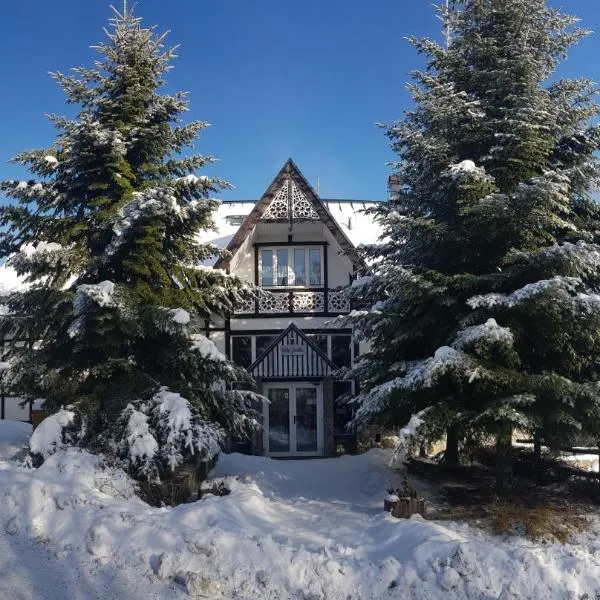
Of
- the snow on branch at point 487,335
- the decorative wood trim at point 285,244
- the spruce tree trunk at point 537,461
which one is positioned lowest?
the spruce tree trunk at point 537,461

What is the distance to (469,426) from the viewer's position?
8.68m

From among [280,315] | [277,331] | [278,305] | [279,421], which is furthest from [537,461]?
[278,305]

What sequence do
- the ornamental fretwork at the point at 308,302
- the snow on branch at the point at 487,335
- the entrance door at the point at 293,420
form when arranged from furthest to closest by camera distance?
the ornamental fretwork at the point at 308,302
the entrance door at the point at 293,420
the snow on branch at the point at 487,335

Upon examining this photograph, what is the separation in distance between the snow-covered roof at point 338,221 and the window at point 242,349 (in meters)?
3.96

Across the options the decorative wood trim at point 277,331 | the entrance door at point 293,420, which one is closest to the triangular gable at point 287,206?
the decorative wood trim at point 277,331

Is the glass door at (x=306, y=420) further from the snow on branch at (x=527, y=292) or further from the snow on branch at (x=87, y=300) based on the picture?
the snow on branch at (x=527, y=292)

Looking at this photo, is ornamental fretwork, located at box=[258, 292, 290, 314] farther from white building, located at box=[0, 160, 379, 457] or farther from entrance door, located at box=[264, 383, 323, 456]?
entrance door, located at box=[264, 383, 323, 456]

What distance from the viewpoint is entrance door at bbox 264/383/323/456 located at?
17.5 m

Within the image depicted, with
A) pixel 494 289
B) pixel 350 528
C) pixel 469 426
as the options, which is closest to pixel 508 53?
pixel 494 289

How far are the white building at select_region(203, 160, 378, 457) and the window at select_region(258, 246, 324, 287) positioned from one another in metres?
0.03

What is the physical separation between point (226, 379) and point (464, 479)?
5279 mm

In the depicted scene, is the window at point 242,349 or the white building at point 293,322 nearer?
the white building at point 293,322

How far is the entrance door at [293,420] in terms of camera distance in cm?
1752

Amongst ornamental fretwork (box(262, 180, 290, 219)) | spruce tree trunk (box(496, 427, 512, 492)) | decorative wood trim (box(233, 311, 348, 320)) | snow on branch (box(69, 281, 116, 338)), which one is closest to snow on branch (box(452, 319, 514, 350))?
spruce tree trunk (box(496, 427, 512, 492))
